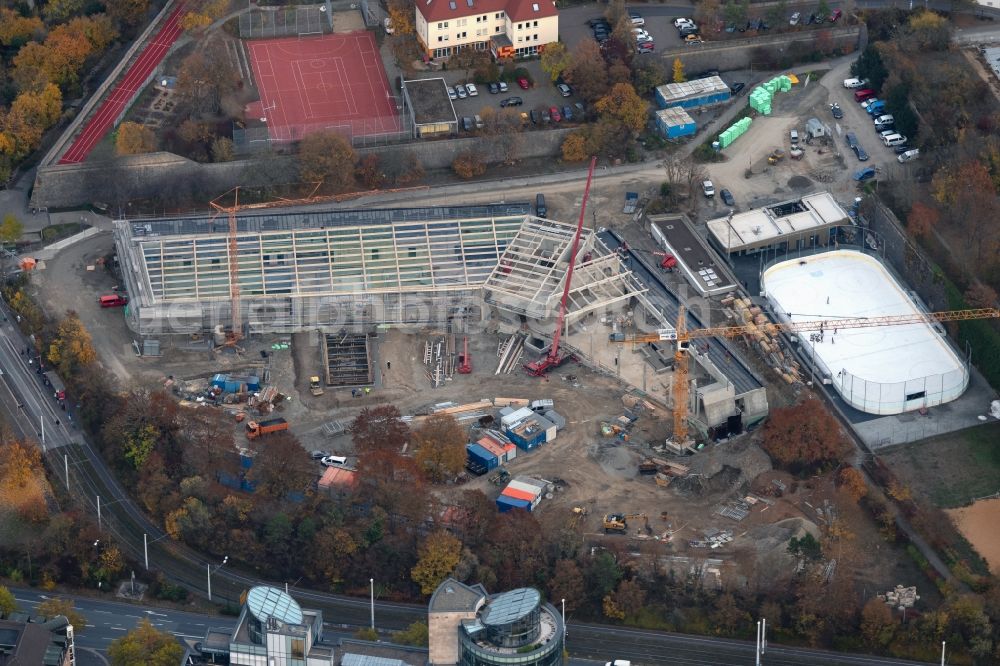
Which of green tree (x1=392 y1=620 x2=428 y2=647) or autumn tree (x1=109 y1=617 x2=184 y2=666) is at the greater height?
autumn tree (x1=109 y1=617 x2=184 y2=666)

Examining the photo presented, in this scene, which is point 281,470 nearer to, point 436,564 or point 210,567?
point 210,567

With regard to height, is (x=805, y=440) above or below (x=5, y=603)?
above

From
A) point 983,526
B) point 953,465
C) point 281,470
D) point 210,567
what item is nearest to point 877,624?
point 983,526

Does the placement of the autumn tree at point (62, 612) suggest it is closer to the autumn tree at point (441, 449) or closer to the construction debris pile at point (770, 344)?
the autumn tree at point (441, 449)

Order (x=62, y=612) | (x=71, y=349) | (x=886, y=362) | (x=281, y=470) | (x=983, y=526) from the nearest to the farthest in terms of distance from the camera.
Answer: (x=62, y=612)
(x=983, y=526)
(x=281, y=470)
(x=886, y=362)
(x=71, y=349)

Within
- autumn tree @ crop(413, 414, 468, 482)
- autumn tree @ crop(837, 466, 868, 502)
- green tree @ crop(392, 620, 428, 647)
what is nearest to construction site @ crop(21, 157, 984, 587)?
autumn tree @ crop(837, 466, 868, 502)

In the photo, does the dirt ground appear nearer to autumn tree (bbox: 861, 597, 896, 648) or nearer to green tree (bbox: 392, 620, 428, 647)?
autumn tree (bbox: 861, 597, 896, 648)
